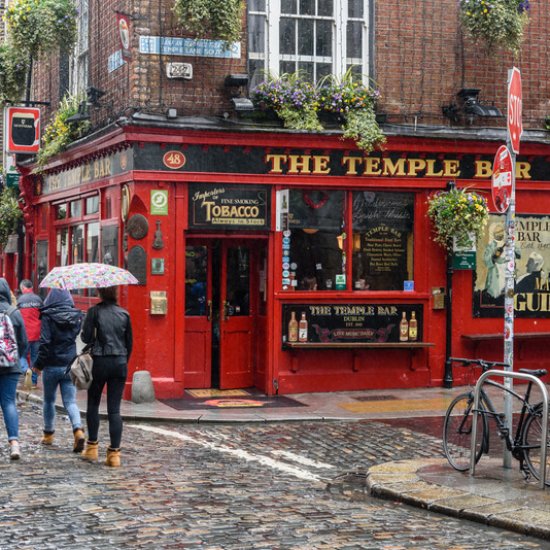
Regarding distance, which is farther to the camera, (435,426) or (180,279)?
(180,279)

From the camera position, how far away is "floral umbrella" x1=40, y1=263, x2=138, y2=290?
33.3 feet

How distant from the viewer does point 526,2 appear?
16297 mm

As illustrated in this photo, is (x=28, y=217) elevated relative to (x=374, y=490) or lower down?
elevated

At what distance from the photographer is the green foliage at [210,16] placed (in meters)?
14.5

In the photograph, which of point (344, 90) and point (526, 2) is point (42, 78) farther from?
point (526, 2)

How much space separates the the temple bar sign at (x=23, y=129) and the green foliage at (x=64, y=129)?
75 centimetres

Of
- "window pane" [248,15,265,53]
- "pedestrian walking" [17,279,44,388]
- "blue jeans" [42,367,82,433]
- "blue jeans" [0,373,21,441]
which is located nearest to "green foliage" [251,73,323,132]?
"window pane" [248,15,265,53]

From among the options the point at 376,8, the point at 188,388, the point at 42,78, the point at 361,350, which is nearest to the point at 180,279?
the point at 188,388

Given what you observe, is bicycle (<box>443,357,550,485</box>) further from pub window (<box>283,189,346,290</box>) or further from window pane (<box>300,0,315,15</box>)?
window pane (<box>300,0,315,15</box>)

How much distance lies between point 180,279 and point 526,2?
282 inches

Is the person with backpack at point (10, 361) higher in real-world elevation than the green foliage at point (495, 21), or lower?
lower

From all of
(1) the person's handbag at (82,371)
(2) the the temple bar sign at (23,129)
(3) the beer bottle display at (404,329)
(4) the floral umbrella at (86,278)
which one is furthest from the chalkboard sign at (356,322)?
(2) the the temple bar sign at (23,129)

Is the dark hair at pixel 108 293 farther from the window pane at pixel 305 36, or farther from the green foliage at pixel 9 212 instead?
the green foliage at pixel 9 212

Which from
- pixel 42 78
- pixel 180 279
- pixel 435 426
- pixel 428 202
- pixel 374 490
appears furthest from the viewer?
pixel 42 78
